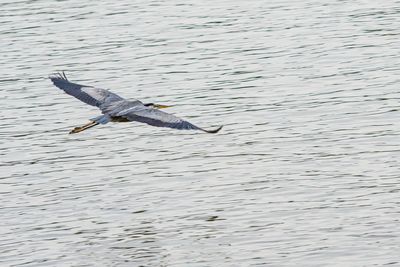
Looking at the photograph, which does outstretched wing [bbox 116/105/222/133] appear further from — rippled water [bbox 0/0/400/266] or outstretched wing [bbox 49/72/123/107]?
rippled water [bbox 0/0/400/266]

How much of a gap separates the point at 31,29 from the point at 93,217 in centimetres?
1876

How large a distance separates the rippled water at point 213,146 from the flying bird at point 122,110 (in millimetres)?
1385

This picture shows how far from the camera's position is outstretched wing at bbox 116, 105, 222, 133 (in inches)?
635

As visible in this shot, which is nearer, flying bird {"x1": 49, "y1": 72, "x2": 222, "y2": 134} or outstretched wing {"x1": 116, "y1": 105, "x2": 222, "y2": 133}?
outstretched wing {"x1": 116, "y1": 105, "x2": 222, "y2": 133}

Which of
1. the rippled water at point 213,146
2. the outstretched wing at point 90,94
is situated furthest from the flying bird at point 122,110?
the rippled water at point 213,146

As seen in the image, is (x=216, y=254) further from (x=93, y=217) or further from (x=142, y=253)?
(x=93, y=217)

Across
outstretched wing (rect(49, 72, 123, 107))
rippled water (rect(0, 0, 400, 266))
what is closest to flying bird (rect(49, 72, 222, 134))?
outstretched wing (rect(49, 72, 123, 107))

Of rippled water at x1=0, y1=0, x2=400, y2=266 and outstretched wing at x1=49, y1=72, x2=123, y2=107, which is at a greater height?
outstretched wing at x1=49, y1=72, x2=123, y2=107

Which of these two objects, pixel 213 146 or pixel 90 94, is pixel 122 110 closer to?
pixel 90 94

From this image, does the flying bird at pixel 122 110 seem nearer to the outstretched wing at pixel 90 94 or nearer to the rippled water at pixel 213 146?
the outstretched wing at pixel 90 94

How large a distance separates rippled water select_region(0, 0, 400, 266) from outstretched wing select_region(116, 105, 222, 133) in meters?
1.45

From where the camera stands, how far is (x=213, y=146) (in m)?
21.5

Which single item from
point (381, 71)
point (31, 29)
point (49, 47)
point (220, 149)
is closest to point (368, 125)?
point (220, 149)

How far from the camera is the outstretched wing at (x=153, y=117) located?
53.0ft
